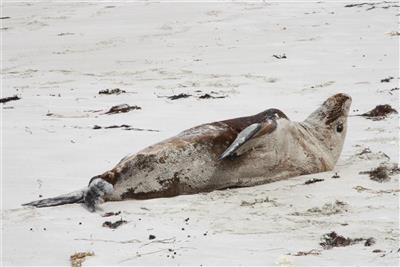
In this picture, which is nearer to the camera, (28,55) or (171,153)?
(171,153)

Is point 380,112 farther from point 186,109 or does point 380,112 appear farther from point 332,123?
point 186,109

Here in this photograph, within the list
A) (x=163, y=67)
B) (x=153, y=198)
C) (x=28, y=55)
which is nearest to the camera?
(x=153, y=198)

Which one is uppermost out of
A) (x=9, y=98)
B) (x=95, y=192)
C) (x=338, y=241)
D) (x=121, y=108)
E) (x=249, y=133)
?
(x=9, y=98)

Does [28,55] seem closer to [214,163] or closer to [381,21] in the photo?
[381,21]

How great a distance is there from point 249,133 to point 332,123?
1.66 meters

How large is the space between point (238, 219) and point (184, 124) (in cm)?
391

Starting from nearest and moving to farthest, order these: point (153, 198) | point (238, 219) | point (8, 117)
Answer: point (238, 219) < point (153, 198) < point (8, 117)

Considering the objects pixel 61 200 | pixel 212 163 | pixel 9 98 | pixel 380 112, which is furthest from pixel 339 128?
pixel 9 98

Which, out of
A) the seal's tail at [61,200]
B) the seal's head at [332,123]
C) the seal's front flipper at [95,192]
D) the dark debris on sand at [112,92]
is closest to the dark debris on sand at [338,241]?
the seal's front flipper at [95,192]

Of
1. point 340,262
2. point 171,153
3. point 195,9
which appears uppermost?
point 195,9

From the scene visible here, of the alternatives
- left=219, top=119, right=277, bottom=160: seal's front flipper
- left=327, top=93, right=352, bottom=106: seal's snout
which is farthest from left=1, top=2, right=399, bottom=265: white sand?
left=327, top=93, right=352, bottom=106: seal's snout

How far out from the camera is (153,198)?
623 centimetres

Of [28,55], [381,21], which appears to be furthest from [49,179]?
[381,21]

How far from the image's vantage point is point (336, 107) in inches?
304
